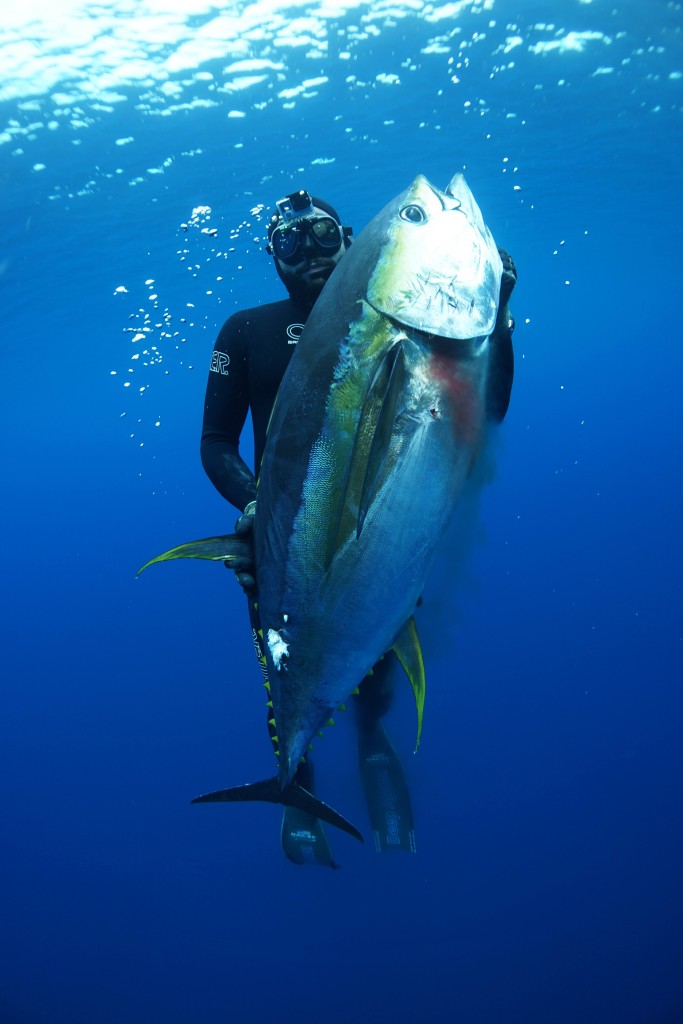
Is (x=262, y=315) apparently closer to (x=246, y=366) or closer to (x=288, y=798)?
(x=246, y=366)

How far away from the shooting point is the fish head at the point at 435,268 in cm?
145

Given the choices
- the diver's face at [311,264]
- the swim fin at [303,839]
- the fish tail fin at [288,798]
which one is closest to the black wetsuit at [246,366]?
the diver's face at [311,264]

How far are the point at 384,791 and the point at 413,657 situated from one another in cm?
313

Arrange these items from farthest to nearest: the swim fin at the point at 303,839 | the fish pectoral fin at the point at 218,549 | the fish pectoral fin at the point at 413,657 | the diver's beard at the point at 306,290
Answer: the swim fin at the point at 303,839, the diver's beard at the point at 306,290, the fish pectoral fin at the point at 413,657, the fish pectoral fin at the point at 218,549

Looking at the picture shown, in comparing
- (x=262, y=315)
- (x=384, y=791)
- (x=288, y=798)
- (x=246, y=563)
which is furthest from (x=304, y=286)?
(x=384, y=791)

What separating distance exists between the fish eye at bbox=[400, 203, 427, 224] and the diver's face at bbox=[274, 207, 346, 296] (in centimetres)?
99

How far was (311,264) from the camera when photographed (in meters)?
2.53

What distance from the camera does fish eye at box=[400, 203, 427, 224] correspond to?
5.02ft

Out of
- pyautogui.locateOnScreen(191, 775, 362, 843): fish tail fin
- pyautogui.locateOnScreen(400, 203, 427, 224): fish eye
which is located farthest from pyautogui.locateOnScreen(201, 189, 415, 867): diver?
pyautogui.locateOnScreen(400, 203, 427, 224): fish eye

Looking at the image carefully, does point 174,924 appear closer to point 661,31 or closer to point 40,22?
point 40,22

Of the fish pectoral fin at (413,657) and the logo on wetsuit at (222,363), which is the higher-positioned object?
the logo on wetsuit at (222,363)

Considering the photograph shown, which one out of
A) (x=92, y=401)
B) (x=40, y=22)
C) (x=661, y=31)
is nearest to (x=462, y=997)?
(x=40, y=22)

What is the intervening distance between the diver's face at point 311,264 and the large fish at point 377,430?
0.93 meters

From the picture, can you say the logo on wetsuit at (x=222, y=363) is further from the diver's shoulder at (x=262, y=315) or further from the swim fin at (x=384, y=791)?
the swim fin at (x=384, y=791)
